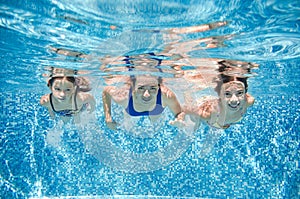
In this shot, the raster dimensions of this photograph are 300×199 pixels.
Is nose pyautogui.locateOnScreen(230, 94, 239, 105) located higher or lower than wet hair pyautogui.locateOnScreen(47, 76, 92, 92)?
lower

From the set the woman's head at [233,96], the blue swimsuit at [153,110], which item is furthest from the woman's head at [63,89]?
the woman's head at [233,96]

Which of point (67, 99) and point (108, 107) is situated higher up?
point (67, 99)

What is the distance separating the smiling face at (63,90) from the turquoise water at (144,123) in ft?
1.89

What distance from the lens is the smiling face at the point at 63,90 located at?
6.95 meters

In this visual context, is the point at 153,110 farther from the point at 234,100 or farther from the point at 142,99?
the point at 234,100

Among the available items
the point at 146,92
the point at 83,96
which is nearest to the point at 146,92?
the point at 146,92

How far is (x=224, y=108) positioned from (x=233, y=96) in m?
0.33

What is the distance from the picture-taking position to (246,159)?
16312mm

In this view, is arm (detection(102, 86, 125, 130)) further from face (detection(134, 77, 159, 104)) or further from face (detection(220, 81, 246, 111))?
face (detection(220, 81, 246, 111))

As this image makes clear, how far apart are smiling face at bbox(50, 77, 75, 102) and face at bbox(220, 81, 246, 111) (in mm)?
3270

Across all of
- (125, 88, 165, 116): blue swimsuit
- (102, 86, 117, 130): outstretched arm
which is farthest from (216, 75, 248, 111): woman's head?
(102, 86, 117, 130): outstretched arm

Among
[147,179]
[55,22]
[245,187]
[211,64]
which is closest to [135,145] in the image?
[147,179]

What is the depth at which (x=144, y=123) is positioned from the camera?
10.4 m

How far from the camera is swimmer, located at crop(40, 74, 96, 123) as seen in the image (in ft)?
23.0
